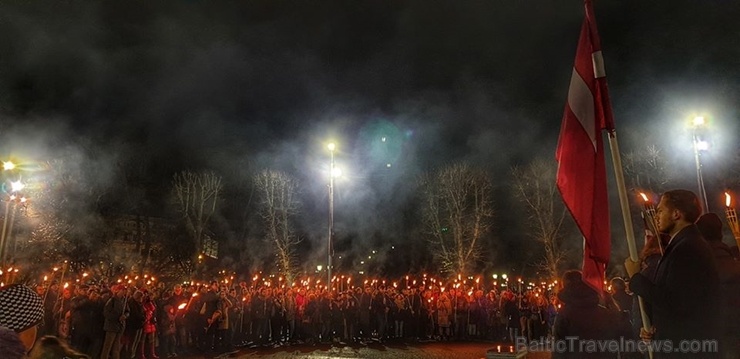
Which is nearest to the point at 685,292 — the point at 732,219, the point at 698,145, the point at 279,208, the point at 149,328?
the point at 732,219

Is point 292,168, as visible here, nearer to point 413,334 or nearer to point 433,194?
point 433,194

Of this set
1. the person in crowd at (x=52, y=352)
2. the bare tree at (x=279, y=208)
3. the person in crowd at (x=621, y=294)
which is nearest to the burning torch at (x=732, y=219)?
the person in crowd at (x=621, y=294)

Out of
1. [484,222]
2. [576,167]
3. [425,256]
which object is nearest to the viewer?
[576,167]

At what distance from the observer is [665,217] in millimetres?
3740

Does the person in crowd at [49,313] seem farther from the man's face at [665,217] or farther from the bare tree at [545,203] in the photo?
the bare tree at [545,203]

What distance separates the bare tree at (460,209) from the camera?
28.7 metres

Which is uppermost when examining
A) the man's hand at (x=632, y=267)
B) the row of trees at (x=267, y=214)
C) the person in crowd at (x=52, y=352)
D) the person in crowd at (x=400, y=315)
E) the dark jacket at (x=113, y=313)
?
the row of trees at (x=267, y=214)

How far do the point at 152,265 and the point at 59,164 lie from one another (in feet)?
30.1

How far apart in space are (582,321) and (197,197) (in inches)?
1226

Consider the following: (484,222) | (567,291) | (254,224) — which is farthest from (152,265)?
(567,291)

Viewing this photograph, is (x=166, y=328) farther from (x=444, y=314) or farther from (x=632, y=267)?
(x=632, y=267)

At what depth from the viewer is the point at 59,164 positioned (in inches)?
1101

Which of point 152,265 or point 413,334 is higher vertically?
point 152,265

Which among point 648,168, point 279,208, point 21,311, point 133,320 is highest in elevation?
point 648,168
